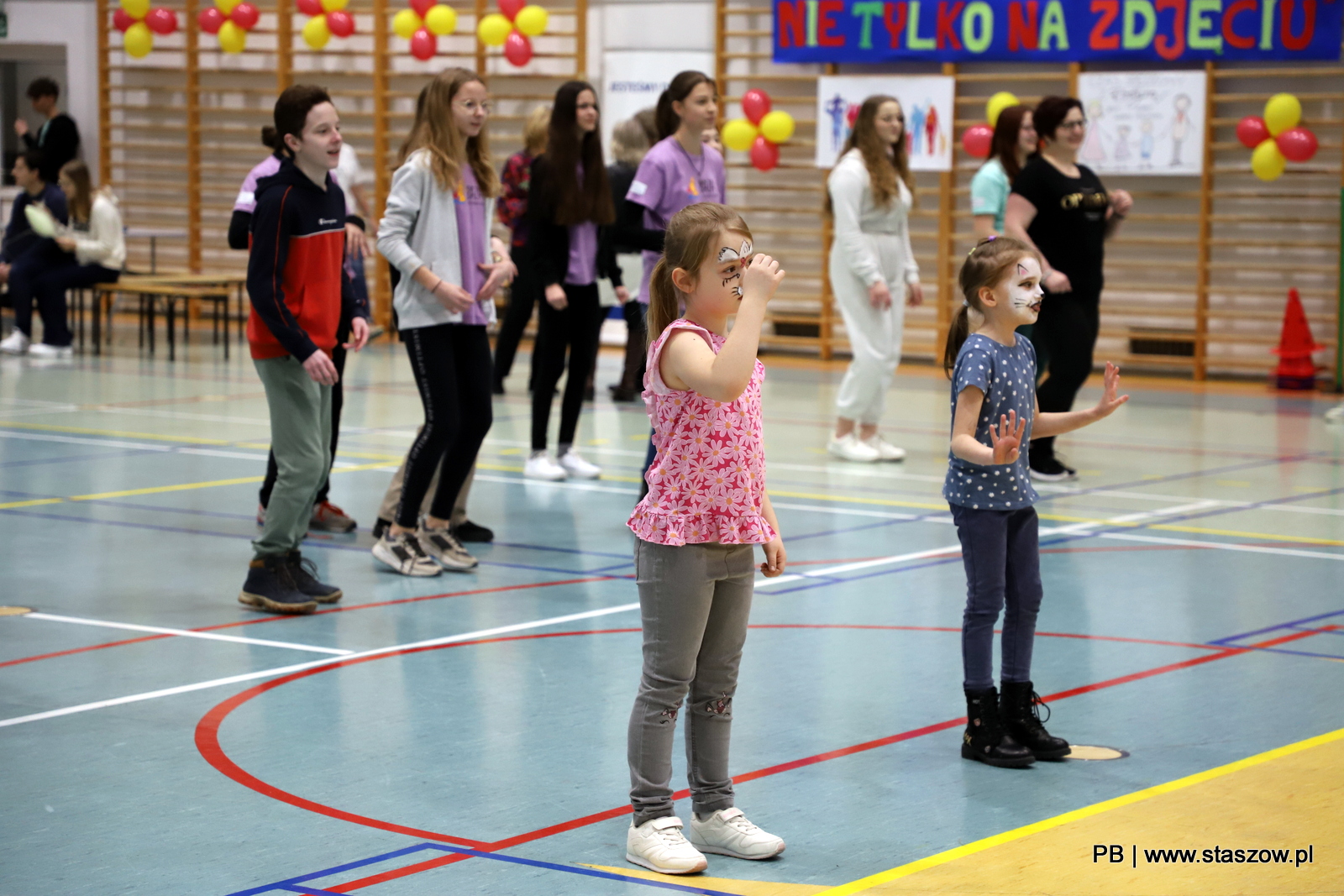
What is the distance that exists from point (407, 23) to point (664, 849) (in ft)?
45.0

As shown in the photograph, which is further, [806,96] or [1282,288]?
[806,96]

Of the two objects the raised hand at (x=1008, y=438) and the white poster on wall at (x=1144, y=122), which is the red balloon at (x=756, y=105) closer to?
the white poster on wall at (x=1144, y=122)

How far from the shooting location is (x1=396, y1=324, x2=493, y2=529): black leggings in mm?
6094

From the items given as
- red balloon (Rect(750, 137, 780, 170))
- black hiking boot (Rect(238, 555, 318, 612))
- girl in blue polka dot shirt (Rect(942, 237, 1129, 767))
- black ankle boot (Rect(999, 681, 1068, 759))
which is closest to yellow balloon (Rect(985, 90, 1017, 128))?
red balloon (Rect(750, 137, 780, 170))

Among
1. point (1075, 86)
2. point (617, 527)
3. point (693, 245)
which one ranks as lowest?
point (617, 527)

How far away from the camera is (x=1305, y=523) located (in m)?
7.23

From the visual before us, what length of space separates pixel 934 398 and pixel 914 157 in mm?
3076

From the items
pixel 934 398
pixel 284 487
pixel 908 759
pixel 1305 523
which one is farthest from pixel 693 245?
pixel 934 398

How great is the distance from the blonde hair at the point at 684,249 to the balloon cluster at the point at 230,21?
14483 millimetres

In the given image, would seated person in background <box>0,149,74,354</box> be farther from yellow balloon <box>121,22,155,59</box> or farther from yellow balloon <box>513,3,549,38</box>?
yellow balloon <box>513,3,549,38</box>

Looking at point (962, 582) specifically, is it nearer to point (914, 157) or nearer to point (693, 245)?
point (693, 245)

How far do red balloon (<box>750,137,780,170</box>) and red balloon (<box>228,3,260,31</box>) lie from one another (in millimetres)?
5491

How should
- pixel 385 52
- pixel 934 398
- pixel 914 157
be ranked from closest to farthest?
pixel 934 398 < pixel 914 157 < pixel 385 52

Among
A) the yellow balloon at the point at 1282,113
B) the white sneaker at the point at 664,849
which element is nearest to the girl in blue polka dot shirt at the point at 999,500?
the white sneaker at the point at 664,849
